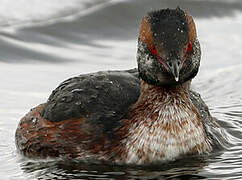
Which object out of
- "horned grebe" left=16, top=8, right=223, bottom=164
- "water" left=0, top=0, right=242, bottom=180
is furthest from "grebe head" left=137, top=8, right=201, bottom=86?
"water" left=0, top=0, right=242, bottom=180

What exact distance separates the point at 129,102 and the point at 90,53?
242 inches

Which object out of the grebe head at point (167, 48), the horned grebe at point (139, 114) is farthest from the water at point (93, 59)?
the grebe head at point (167, 48)

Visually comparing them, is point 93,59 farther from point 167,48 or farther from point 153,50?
point 167,48

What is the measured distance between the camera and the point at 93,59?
60.0 ft

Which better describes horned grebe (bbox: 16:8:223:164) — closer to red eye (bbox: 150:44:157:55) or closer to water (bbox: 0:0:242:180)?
red eye (bbox: 150:44:157:55)

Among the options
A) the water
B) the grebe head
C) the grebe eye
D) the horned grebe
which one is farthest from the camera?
the water

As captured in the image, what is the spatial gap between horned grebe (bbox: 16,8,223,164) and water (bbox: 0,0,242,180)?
0.66 ft

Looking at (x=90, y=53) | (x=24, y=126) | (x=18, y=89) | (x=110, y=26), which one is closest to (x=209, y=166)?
(x=24, y=126)

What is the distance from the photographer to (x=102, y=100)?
41.2 feet

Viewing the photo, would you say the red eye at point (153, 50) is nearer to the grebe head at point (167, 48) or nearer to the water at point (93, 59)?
the grebe head at point (167, 48)

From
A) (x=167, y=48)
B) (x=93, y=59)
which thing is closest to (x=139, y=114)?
(x=167, y=48)

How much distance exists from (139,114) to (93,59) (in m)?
6.00

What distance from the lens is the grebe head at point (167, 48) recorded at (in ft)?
38.0

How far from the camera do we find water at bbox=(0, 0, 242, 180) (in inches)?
483
